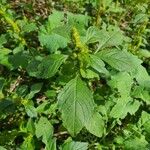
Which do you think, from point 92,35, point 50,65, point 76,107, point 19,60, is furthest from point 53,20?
point 76,107

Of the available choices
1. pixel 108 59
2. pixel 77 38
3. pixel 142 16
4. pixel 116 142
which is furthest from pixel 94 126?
pixel 142 16

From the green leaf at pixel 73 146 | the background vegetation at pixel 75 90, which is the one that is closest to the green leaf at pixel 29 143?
the background vegetation at pixel 75 90

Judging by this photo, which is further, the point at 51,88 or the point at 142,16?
the point at 142,16

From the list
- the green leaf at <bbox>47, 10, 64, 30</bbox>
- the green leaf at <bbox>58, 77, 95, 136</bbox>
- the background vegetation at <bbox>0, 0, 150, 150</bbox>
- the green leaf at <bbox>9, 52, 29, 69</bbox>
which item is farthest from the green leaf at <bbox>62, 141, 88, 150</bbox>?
the green leaf at <bbox>47, 10, 64, 30</bbox>

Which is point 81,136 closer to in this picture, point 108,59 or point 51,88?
point 51,88

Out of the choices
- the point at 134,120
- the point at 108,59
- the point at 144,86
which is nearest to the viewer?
the point at 108,59

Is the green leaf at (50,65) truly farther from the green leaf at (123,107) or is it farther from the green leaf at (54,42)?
the green leaf at (123,107)

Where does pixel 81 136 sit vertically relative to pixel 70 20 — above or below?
below

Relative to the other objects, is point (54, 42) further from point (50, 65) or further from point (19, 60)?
point (50, 65)
